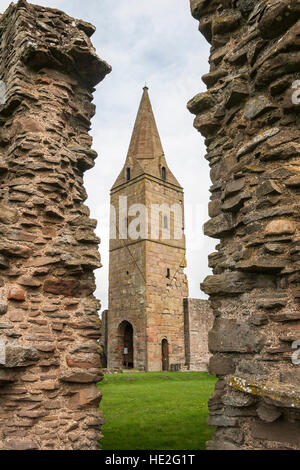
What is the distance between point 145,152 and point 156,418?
1908 cm

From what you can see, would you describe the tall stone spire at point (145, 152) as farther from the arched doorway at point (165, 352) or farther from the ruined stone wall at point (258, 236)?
the ruined stone wall at point (258, 236)

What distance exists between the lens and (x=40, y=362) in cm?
424

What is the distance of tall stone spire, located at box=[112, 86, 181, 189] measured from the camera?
23.2 metres

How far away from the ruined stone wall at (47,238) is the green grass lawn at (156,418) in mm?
1159

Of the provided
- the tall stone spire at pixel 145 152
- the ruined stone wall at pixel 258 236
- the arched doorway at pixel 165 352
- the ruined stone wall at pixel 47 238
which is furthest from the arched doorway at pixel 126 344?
the ruined stone wall at pixel 258 236

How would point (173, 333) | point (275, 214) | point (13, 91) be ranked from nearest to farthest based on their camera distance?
point (275, 214) → point (13, 91) → point (173, 333)

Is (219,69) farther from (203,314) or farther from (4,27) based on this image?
(203,314)

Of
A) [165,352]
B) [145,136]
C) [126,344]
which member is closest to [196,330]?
[165,352]

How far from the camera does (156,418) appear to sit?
666cm

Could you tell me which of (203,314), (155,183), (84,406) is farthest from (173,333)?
(84,406)

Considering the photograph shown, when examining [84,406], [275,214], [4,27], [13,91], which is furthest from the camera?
[4,27]

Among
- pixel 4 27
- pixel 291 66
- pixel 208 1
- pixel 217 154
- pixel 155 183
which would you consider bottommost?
pixel 217 154

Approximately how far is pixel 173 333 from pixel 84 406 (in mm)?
17111

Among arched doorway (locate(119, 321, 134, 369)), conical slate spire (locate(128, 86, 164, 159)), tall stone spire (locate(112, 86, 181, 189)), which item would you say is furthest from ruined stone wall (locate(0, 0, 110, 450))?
conical slate spire (locate(128, 86, 164, 159))
